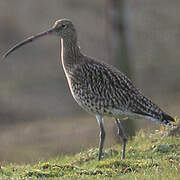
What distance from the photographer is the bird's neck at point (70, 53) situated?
1185 cm

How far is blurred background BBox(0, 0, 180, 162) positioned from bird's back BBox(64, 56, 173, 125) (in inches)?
177

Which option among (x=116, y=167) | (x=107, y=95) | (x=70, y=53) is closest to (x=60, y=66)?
(x=70, y=53)

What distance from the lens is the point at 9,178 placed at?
9.38 m

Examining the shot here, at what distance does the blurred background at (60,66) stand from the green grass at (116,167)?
168 inches

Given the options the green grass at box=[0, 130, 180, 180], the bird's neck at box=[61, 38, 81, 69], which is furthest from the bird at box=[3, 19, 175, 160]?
the green grass at box=[0, 130, 180, 180]

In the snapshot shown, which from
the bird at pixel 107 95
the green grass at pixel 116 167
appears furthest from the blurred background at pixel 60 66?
the bird at pixel 107 95

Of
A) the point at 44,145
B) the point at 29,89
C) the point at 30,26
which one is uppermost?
the point at 30,26

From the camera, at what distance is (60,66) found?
29.5m

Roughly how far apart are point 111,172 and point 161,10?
29548mm

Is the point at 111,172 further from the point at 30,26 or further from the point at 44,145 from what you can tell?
the point at 30,26

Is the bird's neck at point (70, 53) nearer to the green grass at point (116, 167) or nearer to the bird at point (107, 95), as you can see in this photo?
the bird at point (107, 95)

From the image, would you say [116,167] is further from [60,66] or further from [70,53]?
[60,66]

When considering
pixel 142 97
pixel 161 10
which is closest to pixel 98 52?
pixel 161 10

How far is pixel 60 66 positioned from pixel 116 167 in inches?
785
